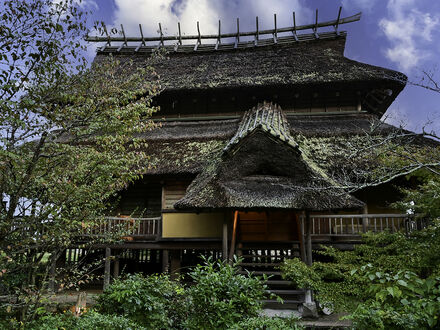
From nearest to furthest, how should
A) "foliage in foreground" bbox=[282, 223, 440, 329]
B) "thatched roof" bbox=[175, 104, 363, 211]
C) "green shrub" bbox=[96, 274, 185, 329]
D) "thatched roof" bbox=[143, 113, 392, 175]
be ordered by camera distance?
1. "foliage in foreground" bbox=[282, 223, 440, 329]
2. "green shrub" bbox=[96, 274, 185, 329]
3. "thatched roof" bbox=[175, 104, 363, 211]
4. "thatched roof" bbox=[143, 113, 392, 175]

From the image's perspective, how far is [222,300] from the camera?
6.05 metres

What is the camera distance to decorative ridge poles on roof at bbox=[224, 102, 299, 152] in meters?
10.7

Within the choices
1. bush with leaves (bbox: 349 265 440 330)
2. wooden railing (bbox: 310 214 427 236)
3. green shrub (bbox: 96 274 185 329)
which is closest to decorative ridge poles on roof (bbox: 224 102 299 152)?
wooden railing (bbox: 310 214 427 236)

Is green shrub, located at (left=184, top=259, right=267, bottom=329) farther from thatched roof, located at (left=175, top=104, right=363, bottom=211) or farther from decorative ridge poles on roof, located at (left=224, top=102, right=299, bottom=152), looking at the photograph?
decorative ridge poles on roof, located at (left=224, top=102, right=299, bottom=152)

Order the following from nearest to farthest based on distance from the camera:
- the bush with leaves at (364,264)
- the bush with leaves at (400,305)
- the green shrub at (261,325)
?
1. the bush with leaves at (400,305)
2. the green shrub at (261,325)
3. the bush with leaves at (364,264)

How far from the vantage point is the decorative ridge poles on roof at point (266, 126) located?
10.7 metres

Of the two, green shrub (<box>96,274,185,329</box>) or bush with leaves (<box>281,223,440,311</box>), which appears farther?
green shrub (<box>96,274,185,329</box>)

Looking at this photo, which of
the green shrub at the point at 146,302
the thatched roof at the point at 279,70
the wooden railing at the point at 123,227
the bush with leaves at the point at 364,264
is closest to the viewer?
the bush with leaves at the point at 364,264

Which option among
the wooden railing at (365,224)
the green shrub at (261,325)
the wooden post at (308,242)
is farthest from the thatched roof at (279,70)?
the green shrub at (261,325)

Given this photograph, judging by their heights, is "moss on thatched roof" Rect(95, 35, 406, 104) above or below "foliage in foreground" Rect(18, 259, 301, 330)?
above

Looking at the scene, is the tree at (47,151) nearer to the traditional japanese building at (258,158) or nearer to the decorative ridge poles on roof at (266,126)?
the traditional japanese building at (258,158)

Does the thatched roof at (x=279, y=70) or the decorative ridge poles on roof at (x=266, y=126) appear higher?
the thatched roof at (x=279, y=70)

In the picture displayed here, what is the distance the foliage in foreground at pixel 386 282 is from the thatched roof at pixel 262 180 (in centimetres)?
161

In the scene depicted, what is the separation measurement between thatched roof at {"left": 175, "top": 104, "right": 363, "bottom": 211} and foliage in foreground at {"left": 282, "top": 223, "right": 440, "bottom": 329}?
5.28 ft
